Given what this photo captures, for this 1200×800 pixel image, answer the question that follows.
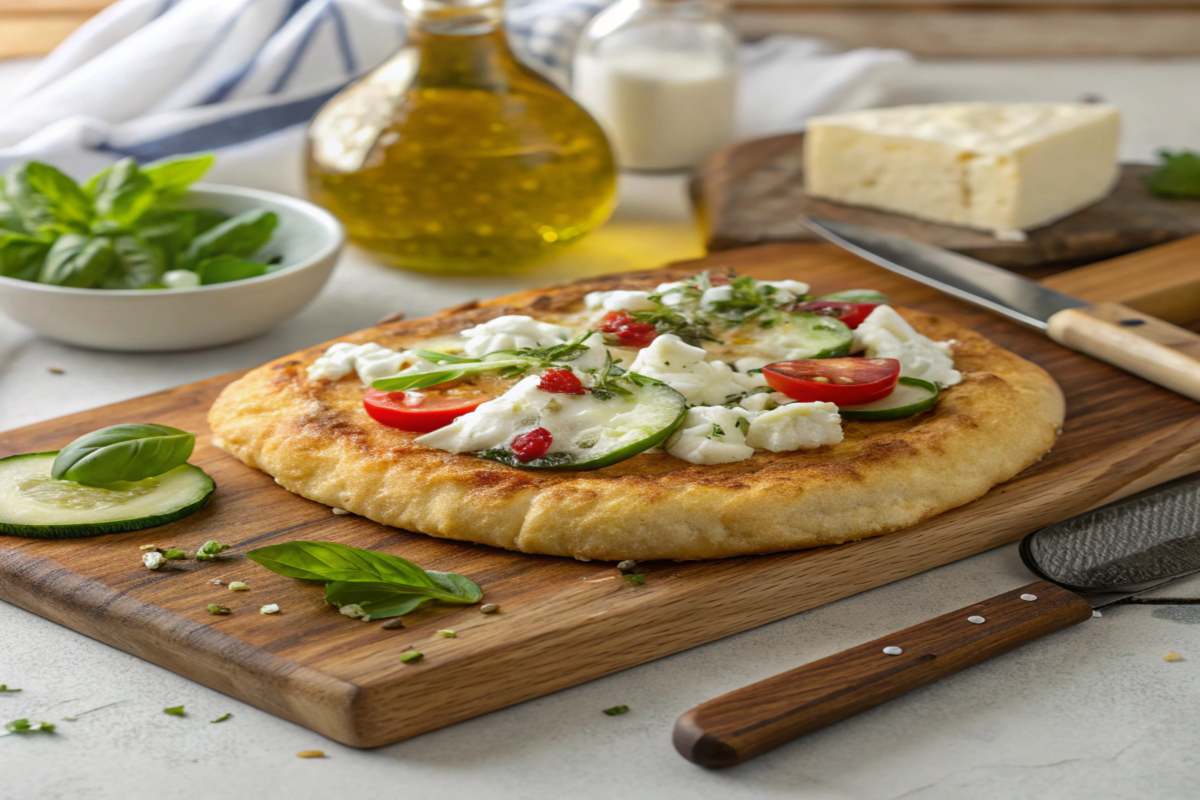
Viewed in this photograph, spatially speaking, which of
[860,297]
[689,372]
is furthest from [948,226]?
[689,372]

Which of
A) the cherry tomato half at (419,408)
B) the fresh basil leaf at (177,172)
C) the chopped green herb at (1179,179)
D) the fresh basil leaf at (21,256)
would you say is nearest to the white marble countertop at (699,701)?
the cherry tomato half at (419,408)

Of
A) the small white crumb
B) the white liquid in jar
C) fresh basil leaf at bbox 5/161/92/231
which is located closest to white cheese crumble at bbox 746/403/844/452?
the small white crumb

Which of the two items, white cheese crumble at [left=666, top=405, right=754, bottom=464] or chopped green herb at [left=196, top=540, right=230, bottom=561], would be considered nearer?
chopped green herb at [left=196, top=540, right=230, bottom=561]

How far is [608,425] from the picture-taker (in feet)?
7.12

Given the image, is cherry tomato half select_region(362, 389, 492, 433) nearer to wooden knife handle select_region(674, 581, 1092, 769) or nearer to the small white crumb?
the small white crumb

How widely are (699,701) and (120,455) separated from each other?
42.1 inches

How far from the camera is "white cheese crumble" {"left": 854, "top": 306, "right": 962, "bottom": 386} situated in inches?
96.0

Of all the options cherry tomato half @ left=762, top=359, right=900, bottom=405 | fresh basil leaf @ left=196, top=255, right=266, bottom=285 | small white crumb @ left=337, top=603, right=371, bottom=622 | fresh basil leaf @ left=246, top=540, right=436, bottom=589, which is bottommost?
small white crumb @ left=337, top=603, right=371, bottom=622

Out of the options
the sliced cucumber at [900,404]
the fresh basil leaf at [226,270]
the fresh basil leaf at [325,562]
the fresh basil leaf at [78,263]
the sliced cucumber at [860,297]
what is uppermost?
the fresh basil leaf at [78,263]

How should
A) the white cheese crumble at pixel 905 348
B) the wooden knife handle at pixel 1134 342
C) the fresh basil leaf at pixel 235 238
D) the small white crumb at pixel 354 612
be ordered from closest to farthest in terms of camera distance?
the small white crumb at pixel 354 612
the white cheese crumble at pixel 905 348
the wooden knife handle at pixel 1134 342
the fresh basil leaf at pixel 235 238

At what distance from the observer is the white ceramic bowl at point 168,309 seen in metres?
2.87

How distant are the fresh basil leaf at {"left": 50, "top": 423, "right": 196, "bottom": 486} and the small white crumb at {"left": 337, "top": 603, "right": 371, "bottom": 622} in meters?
0.54

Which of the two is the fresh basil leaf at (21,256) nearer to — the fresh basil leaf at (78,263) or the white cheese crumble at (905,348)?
the fresh basil leaf at (78,263)

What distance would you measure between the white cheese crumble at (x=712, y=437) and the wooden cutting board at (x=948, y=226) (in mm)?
Result: 1516
